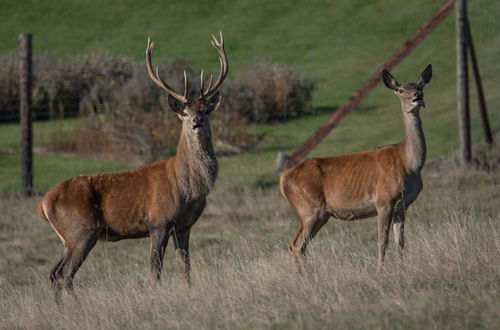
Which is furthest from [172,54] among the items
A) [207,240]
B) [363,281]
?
[363,281]

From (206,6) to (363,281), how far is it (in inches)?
1027

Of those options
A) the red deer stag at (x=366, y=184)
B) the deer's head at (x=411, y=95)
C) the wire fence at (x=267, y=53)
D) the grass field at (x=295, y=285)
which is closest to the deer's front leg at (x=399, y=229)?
the red deer stag at (x=366, y=184)

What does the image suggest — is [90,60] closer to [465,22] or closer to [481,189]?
[465,22]

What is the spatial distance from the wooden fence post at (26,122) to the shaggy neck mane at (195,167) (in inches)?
268

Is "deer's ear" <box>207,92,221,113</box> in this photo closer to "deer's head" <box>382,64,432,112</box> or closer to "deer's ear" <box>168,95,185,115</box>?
"deer's ear" <box>168,95,185,115</box>

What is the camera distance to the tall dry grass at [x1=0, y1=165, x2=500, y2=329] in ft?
26.2

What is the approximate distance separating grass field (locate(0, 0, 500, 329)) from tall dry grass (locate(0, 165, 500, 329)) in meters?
0.02

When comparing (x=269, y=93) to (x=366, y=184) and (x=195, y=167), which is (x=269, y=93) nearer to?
(x=366, y=184)

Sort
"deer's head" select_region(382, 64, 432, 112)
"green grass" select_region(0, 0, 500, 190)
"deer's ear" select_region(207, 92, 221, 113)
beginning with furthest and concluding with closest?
"green grass" select_region(0, 0, 500, 190), "deer's ear" select_region(207, 92, 221, 113), "deer's head" select_region(382, 64, 432, 112)

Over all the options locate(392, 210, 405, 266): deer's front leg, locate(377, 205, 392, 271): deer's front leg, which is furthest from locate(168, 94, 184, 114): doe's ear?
locate(392, 210, 405, 266): deer's front leg

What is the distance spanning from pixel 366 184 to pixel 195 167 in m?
1.73

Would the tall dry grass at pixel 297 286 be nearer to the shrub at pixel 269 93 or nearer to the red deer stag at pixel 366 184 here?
the red deer stag at pixel 366 184

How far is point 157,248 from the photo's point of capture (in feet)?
34.0

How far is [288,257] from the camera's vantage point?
1101 cm
